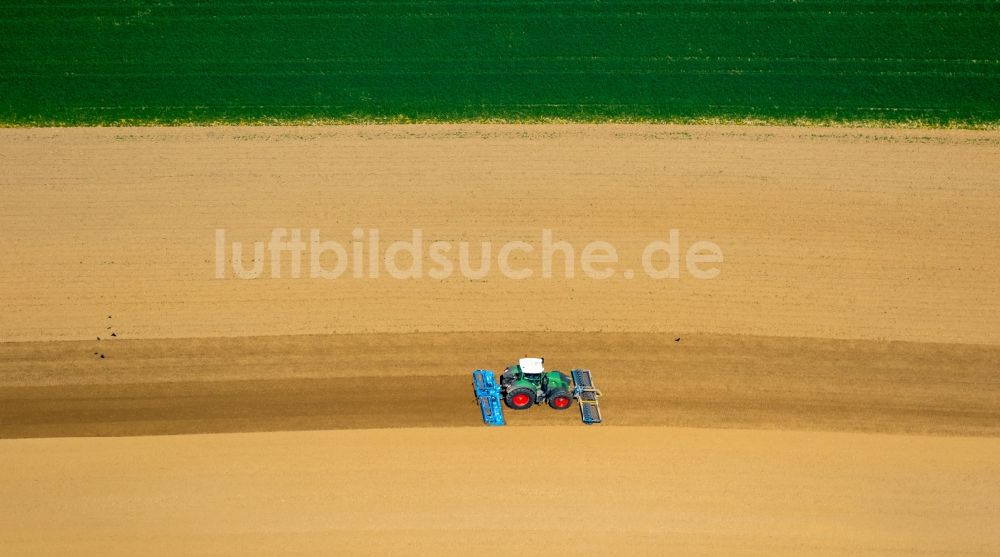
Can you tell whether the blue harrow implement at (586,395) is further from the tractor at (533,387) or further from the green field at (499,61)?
the green field at (499,61)

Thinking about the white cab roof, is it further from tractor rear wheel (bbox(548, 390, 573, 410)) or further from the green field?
the green field

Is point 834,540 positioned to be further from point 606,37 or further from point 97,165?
point 97,165

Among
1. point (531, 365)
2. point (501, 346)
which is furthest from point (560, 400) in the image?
point (501, 346)

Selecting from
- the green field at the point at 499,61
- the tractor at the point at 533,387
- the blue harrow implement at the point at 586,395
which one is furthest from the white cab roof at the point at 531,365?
the green field at the point at 499,61

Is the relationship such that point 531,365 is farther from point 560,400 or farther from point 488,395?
point 488,395

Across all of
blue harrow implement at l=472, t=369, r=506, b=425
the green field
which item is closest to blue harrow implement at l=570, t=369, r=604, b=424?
blue harrow implement at l=472, t=369, r=506, b=425

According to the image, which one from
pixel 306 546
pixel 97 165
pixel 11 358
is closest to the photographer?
pixel 306 546

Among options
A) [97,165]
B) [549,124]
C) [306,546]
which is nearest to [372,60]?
[549,124]
